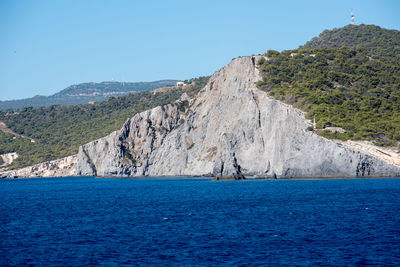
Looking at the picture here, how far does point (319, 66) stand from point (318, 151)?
150 feet

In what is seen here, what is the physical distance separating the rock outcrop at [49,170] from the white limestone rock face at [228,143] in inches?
325

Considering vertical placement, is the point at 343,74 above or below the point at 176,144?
above

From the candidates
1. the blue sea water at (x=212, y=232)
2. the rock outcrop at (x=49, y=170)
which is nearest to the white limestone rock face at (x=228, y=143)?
the rock outcrop at (x=49, y=170)

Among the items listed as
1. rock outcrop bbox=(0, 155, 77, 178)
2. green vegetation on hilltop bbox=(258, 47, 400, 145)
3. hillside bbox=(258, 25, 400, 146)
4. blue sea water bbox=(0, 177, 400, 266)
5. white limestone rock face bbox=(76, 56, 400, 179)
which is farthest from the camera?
rock outcrop bbox=(0, 155, 77, 178)

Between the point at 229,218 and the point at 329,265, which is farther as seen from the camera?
the point at 229,218

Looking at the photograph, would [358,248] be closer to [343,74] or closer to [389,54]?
[343,74]

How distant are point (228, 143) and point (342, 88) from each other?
2940 centimetres

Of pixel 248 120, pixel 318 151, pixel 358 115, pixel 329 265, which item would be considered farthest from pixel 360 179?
pixel 329 265

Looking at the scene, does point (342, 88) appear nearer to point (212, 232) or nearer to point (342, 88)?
point (342, 88)

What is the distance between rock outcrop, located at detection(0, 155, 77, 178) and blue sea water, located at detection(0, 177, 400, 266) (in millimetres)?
110504

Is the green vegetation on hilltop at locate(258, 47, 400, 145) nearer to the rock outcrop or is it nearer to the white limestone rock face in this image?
the white limestone rock face

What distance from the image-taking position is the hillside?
95938 millimetres

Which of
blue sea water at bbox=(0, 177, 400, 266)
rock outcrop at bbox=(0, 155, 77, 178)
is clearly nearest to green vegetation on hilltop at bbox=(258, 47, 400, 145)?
blue sea water at bbox=(0, 177, 400, 266)

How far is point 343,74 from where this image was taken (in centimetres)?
12481
